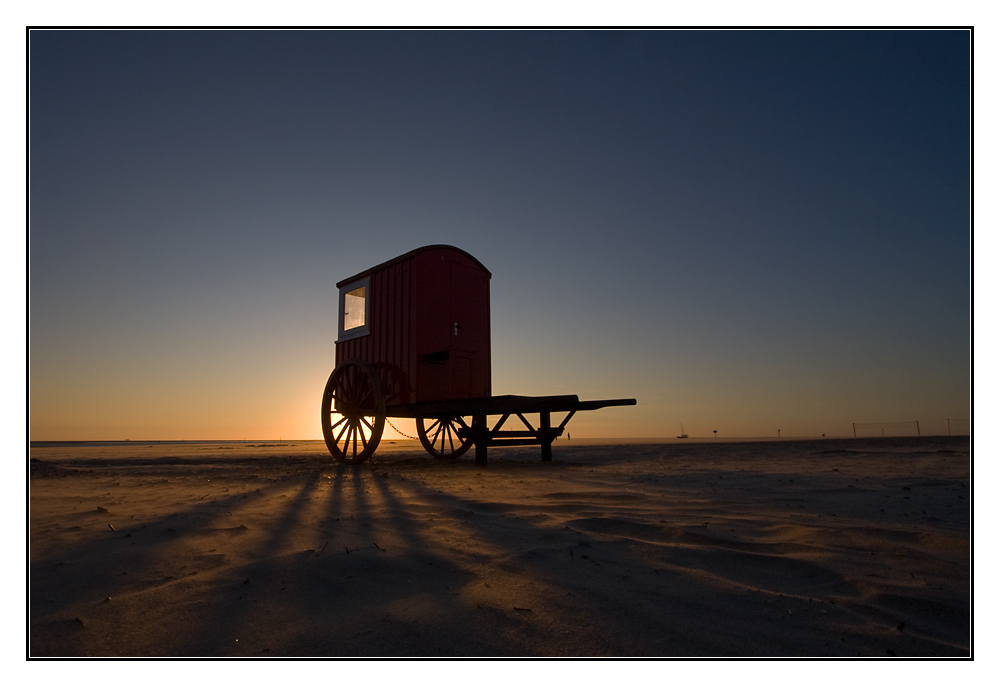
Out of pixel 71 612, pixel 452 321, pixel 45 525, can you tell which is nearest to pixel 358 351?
pixel 452 321

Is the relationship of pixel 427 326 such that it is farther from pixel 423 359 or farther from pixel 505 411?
pixel 505 411

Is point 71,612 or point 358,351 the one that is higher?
point 358,351

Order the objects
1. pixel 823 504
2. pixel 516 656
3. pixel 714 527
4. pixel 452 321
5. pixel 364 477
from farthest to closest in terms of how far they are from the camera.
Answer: pixel 452 321 → pixel 364 477 → pixel 823 504 → pixel 714 527 → pixel 516 656

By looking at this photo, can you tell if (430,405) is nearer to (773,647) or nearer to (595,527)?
(595,527)

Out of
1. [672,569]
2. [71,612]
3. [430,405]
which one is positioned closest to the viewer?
[71,612]

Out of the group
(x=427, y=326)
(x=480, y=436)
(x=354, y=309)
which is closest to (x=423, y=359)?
(x=427, y=326)

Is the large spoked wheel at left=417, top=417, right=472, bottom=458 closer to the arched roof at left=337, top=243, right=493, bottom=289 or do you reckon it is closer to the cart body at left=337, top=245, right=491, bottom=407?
the cart body at left=337, top=245, right=491, bottom=407

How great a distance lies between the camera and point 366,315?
39.1ft

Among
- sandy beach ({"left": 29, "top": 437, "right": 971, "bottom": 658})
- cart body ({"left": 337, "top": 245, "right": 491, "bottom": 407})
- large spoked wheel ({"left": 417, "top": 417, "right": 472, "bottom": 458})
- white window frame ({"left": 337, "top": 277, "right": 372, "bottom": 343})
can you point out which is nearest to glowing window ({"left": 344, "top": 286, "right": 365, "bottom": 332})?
white window frame ({"left": 337, "top": 277, "right": 372, "bottom": 343})

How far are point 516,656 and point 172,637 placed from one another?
124cm

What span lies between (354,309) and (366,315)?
1369 mm

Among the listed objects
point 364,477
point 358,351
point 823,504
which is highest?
point 358,351

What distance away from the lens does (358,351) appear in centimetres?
1216

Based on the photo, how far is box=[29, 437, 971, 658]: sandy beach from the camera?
1.96 meters
